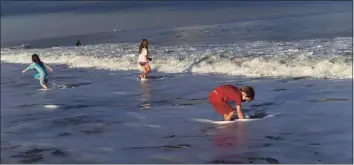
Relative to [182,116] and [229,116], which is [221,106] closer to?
[229,116]

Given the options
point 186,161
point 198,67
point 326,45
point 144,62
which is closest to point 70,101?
point 144,62

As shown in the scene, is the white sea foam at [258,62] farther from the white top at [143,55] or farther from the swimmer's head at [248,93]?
the swimmer's head at [248,93]

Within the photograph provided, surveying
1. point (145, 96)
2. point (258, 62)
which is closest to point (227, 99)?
point (145, 96)

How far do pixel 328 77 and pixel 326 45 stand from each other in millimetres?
9566

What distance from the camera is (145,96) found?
14.5 meters

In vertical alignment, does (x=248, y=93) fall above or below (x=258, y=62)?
below

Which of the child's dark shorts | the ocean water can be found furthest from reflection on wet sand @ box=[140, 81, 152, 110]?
the child's dark shorts

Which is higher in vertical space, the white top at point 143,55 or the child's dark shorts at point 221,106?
the white top at point 143,55

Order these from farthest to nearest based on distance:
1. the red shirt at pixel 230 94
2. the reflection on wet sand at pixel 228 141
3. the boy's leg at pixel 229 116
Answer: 1. the boy's leg at pixel 229 116
2. the red shirt at pixel 230 94
3. the reflection on wet sand at pixel 228 141

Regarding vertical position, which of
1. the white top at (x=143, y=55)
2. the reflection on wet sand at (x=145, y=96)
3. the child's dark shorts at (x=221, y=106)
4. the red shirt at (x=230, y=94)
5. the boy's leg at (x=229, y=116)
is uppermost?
the white top at (x=143, y=55)

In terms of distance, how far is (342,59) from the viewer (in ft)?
61.5

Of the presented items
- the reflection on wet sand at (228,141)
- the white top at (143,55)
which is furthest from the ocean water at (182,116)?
the white top at (143,55)

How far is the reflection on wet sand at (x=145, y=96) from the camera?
12.9m

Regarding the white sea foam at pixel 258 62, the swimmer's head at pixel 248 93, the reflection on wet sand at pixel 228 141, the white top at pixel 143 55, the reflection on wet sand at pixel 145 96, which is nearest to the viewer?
the reflection on wet sand at pixel 228 141
